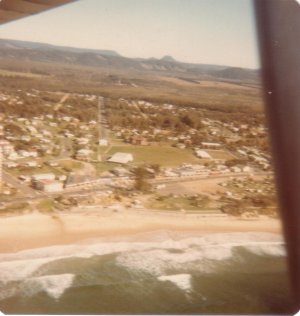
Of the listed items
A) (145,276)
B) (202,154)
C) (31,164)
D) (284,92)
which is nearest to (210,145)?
(202,154)

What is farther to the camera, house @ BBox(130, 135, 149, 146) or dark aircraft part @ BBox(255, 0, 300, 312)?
house @ BBox(130, 135, 149, 146)

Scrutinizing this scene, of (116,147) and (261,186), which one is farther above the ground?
(116,147)

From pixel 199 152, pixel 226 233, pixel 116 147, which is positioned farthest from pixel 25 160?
pixel 226 233

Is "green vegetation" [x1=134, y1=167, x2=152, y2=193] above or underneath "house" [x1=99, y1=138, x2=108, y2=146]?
underneath

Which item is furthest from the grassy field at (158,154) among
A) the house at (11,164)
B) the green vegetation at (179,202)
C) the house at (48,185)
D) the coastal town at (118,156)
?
the house at (11,164)

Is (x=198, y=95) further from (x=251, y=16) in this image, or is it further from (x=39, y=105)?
(x=39, y=105)

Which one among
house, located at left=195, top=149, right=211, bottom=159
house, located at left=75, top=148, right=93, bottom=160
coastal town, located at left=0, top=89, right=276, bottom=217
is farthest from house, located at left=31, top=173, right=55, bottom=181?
house, located at left=195, top=149, right=211, bottom=159

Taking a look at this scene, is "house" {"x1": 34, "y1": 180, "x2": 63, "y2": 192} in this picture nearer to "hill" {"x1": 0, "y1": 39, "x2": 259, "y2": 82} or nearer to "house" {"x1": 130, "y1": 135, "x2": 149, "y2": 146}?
"house" {"x1": 130, "y1": 135, "x2": 149, "y2": 146}
